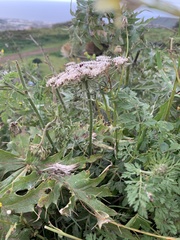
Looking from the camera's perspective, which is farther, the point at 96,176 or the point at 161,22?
the point at 161,22

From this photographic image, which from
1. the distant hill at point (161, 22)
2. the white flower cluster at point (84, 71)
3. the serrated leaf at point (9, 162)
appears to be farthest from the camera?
the distant hill at point (161, 22)

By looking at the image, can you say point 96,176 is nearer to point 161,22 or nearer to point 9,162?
point 9,162

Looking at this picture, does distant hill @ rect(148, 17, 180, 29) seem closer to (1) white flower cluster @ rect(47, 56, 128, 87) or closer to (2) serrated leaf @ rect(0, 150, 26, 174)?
(1) white flower cluster @ rect(47, 56, 128, 87)

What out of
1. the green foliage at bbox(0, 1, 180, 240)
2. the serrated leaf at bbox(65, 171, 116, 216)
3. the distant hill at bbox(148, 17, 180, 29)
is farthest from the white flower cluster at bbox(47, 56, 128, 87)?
the distant hill at bbox(148, 17, 180, 29)

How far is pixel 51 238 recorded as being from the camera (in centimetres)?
53

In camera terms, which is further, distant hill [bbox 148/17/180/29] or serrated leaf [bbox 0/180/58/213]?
distant hill [bbox 148/17/180/29]

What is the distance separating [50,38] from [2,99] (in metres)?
2.17

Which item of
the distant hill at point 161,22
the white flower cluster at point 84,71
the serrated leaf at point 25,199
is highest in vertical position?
the white flower cluster at point 84,71

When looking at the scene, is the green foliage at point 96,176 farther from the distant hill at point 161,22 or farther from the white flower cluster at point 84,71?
the distant hill at point 161,22

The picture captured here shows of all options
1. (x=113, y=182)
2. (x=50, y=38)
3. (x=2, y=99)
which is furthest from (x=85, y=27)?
(x=50, y=38)

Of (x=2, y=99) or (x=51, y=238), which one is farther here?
(x=2, y=99)

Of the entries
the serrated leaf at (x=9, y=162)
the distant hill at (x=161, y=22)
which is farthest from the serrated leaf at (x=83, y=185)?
the distant hill at (x=161, y=22)

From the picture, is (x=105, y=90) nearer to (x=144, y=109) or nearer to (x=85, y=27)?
(x=144, y=109)

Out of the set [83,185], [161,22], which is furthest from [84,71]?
[161,22]
